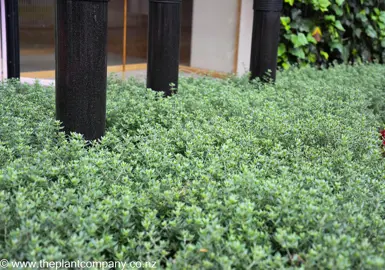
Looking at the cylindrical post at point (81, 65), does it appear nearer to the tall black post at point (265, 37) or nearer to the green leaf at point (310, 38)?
the tall black post at point (265, 37)

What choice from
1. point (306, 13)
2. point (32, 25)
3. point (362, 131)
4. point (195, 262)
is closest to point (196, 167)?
point (195, 262)

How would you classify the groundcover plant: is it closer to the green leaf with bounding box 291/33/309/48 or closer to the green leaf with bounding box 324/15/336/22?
the green leaf with bounding box 291/33/309/48

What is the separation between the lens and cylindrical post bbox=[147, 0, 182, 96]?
5105mm

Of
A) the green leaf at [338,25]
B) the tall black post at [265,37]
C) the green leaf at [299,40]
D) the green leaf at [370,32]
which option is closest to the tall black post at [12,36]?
the tall black post at [265,37]

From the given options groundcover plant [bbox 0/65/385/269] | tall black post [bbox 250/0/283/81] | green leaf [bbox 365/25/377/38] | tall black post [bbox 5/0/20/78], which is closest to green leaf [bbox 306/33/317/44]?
green leaf [bbox 365/25/377/38]

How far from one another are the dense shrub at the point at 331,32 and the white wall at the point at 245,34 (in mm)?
546

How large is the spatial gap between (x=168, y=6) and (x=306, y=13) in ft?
16.6

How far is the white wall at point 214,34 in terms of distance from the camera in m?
9.10

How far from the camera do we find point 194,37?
952 centimetres

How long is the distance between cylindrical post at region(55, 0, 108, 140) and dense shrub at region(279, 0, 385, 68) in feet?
19.1

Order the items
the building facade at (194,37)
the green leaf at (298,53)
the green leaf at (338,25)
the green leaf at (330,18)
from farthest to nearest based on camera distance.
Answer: the green leaf at (338,25)
the green leaf at (330,18)
the green leaf at (298,53)
the building facade at (194,37)

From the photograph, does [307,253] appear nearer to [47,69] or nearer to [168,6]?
[168,6]

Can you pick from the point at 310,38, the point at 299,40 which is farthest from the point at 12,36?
the point at 310,38

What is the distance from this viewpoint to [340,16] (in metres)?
9.91
